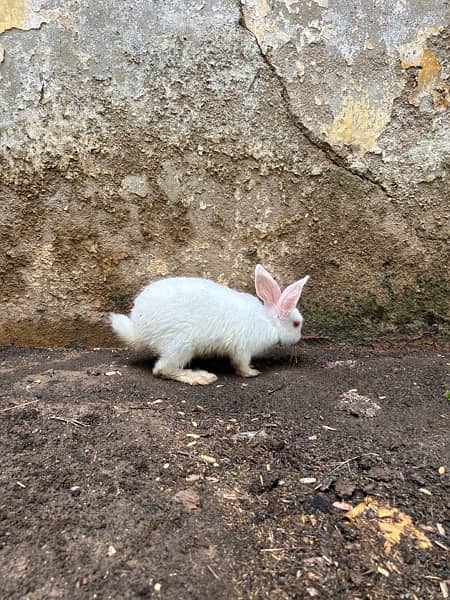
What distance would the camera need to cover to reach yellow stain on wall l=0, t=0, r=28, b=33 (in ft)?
9.25

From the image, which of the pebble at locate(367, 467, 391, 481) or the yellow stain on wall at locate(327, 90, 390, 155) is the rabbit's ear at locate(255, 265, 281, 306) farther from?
the pebble at locate(367, 467, 391, 481)

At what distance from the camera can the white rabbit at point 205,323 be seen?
270 cm

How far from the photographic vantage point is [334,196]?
2.97 meters

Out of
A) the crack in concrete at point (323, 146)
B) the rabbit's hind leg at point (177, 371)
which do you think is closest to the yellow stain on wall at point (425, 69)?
the crack in concrete at point (323, 146)

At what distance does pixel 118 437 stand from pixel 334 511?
852mm

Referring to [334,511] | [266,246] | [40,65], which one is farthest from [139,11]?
[334,511]

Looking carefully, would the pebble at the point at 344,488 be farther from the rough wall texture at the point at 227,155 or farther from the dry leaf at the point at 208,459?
the rough wall texture at the point at 227,155

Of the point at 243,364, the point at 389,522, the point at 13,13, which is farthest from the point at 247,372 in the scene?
the point at 13,13

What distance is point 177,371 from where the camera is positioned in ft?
8.90

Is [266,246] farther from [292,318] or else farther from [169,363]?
[169,363]

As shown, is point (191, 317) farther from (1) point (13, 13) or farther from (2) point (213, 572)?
(1) point (13, 13)

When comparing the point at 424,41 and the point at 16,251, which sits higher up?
the point at 424,41

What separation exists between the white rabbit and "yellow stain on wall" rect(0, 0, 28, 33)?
1.63 meters

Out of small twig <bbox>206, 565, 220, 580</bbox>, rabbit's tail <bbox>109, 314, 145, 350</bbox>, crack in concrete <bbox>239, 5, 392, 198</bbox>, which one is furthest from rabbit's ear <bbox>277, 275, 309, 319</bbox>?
small twig <bbox>206, 565, 220, 580</bbox>
